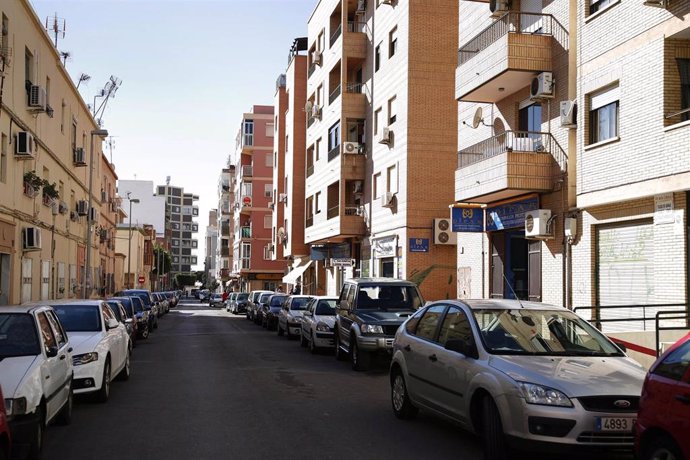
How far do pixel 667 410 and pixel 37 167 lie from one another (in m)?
22.8

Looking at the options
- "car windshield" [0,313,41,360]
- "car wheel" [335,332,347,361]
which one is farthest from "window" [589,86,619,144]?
"car windshield" [0,313,41,360]

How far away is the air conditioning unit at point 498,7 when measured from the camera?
824 inches

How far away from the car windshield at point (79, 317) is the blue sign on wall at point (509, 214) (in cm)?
1148

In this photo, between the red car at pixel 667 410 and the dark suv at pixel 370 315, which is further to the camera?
the dark suv at pixel 370 315

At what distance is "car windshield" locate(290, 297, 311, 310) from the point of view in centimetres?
2667

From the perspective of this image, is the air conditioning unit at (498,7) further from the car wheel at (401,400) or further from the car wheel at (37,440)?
the car wheel at (37,440)

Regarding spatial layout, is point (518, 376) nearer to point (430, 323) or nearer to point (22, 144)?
point (430, 323)

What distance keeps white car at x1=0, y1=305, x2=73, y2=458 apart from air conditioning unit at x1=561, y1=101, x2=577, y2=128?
12498 millimetres

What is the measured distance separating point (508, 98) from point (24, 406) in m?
17.2

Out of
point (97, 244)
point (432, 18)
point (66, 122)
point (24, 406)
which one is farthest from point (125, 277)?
point (24, 406)

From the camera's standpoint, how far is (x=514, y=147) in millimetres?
20156

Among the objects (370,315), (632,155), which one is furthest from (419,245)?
(632,155)

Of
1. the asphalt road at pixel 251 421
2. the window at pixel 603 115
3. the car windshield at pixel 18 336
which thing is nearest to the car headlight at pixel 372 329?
the asphalt road at pixel 251 421

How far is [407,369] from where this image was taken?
9508 millimetres
